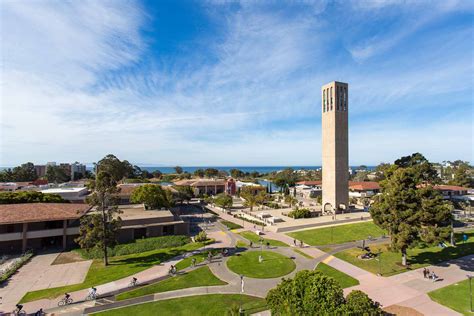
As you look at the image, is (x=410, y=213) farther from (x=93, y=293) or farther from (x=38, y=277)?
(x=38, y=277)

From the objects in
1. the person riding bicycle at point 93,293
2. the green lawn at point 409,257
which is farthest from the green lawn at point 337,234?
the person riding bicycle at point 93,293

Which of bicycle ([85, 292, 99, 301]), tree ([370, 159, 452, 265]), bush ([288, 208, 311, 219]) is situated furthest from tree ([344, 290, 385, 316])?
bush ([288, 208, 311, 219])

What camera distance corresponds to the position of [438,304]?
23984 millimetres

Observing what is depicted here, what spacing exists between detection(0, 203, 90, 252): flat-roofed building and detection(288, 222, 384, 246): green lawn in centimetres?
3930

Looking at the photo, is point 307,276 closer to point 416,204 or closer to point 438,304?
point 438,304

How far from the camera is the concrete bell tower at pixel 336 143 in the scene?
6544cm

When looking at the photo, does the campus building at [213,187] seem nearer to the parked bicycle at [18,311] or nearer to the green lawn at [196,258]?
the green lawn at [196,258]

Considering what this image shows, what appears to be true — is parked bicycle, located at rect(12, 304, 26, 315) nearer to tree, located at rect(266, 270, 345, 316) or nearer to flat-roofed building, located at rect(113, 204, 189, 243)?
flat-roofed building, located at rect(113, 204, 189, 243)

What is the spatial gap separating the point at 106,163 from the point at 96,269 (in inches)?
3764

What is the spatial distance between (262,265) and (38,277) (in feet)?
91.8

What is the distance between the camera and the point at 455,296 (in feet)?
83.5

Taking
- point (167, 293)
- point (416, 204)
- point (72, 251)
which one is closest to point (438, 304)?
point (416, 204)

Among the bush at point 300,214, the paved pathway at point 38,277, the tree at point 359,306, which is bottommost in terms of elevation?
the paved pathway at point 38,277

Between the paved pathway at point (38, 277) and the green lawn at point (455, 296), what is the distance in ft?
128
